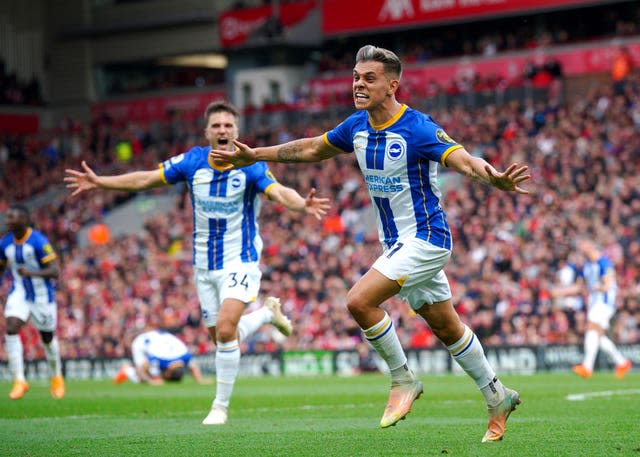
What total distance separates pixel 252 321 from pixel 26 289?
426 centimetres

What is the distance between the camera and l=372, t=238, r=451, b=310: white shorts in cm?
812

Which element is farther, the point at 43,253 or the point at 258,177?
the point at 43,253

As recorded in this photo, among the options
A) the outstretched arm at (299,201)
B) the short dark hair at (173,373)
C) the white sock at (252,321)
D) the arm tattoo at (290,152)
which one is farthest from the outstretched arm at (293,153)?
the short dark hair at (173,373)

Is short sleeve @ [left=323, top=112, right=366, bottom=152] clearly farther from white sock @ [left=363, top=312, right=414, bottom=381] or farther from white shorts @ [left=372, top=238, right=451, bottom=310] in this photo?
white sock @ [left=363, top=312, right=414, bottom=381]

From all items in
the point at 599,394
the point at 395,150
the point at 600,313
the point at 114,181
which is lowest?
the point at 599,394

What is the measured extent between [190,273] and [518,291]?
10018mm

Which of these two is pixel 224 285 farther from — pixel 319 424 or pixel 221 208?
pixel 319 424

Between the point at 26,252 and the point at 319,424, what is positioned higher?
the point at 26,252

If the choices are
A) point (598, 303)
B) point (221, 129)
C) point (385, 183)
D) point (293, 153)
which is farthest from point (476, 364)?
point (598, 303)

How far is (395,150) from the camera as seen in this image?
8258mm

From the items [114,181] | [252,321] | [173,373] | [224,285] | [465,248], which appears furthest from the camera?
[465,248]

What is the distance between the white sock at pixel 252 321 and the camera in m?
12.3

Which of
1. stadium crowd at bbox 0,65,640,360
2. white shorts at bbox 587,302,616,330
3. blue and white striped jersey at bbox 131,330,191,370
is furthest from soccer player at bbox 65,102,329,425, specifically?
stadium crowd at bbox 0,65,640,360

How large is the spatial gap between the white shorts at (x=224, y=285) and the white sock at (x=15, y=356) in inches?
176
